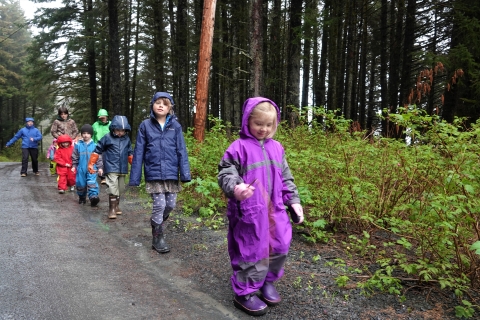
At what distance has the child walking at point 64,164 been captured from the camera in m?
9.02

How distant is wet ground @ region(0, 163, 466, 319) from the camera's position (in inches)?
116

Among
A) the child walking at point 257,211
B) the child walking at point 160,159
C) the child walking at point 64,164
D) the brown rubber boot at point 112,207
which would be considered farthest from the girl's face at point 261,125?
the child walking at point 64,164

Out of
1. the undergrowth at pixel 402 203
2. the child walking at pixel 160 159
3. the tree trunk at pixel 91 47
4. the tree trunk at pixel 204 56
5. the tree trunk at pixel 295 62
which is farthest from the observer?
the tree trunk at pixel 91 47

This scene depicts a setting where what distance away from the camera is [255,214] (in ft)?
9.36

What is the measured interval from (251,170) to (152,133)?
83.5 inches

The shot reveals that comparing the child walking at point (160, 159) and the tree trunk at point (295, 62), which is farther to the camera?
the tree trunk at point (295, 62)

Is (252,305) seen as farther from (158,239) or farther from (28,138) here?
(28,138)

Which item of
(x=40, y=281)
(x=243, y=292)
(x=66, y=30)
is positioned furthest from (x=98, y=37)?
(x=243, y=292)

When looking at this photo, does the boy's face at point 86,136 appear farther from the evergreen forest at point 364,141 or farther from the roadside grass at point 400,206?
the roadside grass at point 400,206

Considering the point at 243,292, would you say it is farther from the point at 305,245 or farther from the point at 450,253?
the point at 450,253

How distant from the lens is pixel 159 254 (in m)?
4.46

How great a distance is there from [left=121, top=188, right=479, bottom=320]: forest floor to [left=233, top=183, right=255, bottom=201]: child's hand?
1116 millimetres

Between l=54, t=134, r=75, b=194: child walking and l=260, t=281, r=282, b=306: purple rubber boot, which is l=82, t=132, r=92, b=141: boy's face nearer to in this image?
l=54, t=134, r=75, b=194: child walking

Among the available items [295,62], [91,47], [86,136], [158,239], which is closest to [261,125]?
[158,239]
